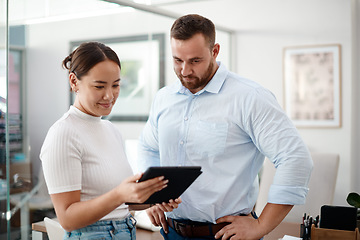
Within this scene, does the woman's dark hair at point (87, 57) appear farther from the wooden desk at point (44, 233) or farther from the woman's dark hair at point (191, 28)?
the wooden desk at point (44, 233)

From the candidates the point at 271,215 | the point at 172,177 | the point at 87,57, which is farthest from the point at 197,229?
the point at 87,57

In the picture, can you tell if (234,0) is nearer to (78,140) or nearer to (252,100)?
(252,100)

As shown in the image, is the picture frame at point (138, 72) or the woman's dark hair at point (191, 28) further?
the picture frame at point (138, 72)

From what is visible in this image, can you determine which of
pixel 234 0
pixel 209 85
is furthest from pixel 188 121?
pixel 234 0

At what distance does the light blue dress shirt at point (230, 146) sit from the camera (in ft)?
5.12

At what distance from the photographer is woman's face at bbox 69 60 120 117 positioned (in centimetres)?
144

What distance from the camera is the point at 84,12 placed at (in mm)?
2729

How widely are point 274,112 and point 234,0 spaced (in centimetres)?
312

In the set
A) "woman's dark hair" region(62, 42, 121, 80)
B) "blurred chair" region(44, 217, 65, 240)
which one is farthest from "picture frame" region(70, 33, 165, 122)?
"woman's dark hair" region(62, 42, 121, 80)

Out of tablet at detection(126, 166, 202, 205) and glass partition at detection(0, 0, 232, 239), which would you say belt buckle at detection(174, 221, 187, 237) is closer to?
tablet at detection(126, 166, 202, 205)

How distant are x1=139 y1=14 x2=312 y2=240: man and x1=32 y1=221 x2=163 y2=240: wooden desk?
0.40m

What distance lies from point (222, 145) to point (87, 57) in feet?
1.94

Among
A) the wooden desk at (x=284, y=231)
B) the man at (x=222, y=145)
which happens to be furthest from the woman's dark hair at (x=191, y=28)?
the wooden desk at (x=284, y=231)

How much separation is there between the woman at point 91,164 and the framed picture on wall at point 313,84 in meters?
2.87
